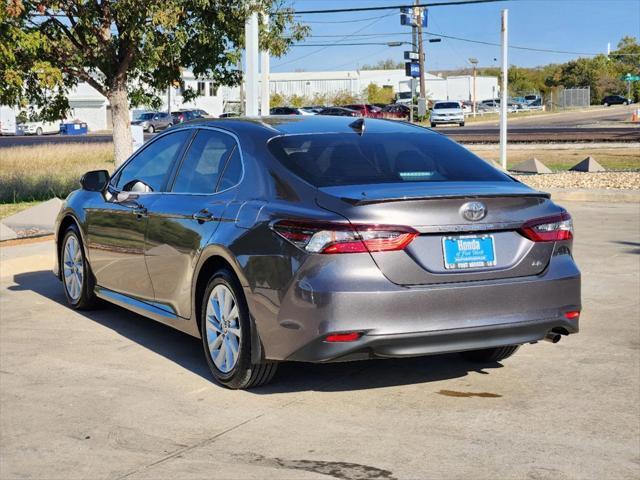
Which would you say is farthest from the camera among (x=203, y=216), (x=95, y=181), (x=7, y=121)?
(x=7, y=121)

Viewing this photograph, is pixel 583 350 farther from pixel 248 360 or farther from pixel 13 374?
pixel 13 374

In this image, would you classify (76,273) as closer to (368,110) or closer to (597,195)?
(597,195)

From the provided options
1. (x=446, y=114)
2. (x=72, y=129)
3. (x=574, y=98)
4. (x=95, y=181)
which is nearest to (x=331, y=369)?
(x=95, y=181)

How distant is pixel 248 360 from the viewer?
5.99 m

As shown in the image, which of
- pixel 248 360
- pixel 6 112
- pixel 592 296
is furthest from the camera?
pixel 6 112

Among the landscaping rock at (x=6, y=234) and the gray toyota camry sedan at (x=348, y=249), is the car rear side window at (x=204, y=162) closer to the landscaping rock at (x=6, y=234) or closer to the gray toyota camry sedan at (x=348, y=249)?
the gray toyota camry sedan at (x=348, y=249)

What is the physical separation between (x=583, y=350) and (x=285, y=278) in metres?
2.64

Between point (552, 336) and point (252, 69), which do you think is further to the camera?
point (252, 69)

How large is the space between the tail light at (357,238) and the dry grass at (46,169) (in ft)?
52.6

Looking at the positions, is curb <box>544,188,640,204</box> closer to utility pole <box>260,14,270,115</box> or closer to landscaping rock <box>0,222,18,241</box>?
utility pole <box>260,14,270,115</box>

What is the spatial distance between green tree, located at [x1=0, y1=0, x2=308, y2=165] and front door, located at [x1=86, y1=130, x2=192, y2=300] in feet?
30.1

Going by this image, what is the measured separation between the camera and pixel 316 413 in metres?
5.71

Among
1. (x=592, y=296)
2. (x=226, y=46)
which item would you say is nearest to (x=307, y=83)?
(x=226, y=46)

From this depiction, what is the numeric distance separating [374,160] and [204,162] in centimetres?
128
